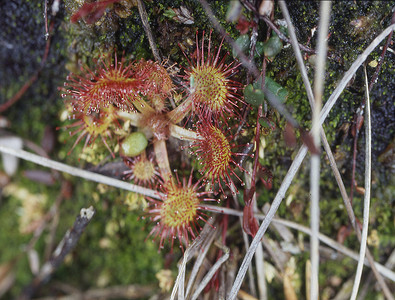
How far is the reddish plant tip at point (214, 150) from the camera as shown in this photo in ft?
4.75

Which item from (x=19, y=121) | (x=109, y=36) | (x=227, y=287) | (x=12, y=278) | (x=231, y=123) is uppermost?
(x=109, y=36)

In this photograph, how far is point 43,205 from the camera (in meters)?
2.33

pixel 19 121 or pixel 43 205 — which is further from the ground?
pixel 19 121

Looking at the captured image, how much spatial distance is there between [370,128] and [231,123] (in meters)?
0.62

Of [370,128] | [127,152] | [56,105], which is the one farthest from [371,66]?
[56,105]

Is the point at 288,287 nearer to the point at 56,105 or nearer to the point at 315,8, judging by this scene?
the point at 315,8

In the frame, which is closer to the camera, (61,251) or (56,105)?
(61,251)

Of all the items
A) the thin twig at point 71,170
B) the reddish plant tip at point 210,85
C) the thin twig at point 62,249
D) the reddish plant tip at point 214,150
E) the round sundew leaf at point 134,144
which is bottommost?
the thin twig at point 62,249

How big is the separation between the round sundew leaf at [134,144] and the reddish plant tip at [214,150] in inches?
10.1

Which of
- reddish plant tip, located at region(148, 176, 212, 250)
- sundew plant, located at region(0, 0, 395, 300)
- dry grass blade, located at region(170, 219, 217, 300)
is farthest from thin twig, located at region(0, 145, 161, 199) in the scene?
dry grass blade, located at region(170, 219, 217, 300)

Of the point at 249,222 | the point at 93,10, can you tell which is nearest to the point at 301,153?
the point at 249,222

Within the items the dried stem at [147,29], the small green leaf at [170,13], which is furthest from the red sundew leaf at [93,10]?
the small green leaf at [170,13]

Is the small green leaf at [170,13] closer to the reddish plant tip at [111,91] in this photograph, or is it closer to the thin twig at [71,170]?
the reddish plant tip at [111,91]

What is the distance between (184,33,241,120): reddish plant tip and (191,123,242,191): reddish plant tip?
0.22 ft
